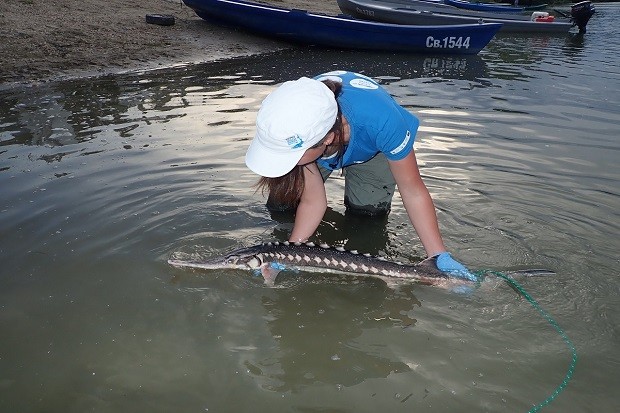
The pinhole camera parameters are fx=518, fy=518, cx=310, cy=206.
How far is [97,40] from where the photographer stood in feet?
40.2

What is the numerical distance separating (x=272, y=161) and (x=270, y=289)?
1330mm

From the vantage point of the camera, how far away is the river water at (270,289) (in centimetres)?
297

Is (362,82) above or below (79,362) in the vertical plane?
above

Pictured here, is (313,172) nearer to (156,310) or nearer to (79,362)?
(156,310)

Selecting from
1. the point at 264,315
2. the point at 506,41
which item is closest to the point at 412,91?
the point at 264,315

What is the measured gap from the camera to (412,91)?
10500mm

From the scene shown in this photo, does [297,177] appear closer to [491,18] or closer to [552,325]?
[552,325]

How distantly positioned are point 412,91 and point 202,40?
6.86 metres

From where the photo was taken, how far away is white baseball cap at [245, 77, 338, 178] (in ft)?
9.11

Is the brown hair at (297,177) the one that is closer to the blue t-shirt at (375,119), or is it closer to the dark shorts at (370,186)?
the blue t-shirt at (375,119)

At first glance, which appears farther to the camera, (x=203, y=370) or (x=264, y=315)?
(x=264, y=315)

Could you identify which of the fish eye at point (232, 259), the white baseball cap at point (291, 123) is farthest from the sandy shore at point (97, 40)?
the white baseball cap at point (291, 123)

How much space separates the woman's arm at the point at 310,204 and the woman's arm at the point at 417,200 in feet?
2.34

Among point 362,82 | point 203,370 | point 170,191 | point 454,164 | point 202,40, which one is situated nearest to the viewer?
point 203,370
